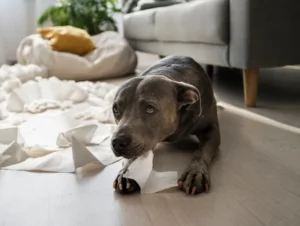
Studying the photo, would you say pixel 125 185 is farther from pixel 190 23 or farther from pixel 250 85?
pixel 190 23

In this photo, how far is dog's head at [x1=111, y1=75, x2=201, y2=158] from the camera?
47.8 inches

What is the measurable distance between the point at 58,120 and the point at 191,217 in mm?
1231

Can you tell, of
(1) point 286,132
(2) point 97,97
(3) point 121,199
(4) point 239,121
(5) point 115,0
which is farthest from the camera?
(5) point 115,0

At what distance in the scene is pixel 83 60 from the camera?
365 cm

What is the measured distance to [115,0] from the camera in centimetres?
497

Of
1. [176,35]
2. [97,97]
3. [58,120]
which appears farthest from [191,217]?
[176,35]

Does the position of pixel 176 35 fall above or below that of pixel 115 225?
above

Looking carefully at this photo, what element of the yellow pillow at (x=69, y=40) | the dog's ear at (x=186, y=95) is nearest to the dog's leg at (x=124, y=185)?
the dog's ear at (x=186, y=95)

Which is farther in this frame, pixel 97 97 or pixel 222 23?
pixel 97 97

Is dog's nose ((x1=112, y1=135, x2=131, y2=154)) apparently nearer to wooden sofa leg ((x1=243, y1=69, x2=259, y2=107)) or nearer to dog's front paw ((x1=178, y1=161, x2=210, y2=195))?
dog's front paw ((x1=178, y1=161, x2=210, y2=195))

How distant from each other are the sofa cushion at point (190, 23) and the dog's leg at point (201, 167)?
0.81 metres

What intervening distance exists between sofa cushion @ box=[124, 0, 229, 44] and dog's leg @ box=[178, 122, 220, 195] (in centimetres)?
81

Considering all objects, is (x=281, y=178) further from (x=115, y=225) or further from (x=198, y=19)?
(x=198, y=19)

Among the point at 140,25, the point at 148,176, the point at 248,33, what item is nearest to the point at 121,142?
the point at 148,176
